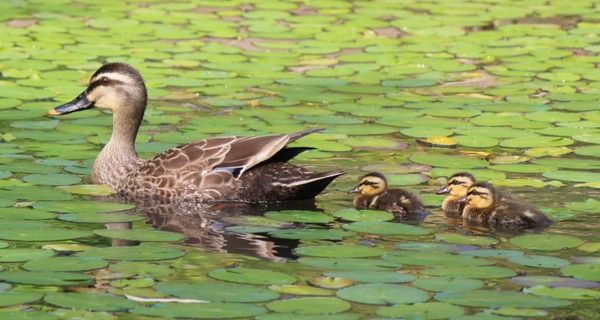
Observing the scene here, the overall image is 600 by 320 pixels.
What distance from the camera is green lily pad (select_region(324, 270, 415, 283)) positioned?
7414 mm

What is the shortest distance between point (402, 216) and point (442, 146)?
1938 millimetres

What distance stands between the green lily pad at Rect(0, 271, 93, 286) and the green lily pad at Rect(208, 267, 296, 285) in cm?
60

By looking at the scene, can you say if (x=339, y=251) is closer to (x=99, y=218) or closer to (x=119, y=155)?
(x=99, y=218)

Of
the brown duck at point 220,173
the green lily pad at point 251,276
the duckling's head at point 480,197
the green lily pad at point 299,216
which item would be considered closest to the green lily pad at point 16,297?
the green lily pad at point 251,276

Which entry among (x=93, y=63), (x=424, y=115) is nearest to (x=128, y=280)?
(x=424, y=115)

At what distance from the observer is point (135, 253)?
7.89 metres

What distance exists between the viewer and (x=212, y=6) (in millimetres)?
16297

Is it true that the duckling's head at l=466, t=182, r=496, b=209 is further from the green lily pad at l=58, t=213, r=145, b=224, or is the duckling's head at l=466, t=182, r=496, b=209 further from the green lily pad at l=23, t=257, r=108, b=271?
the green lily pad at l=23, t=257, r=108, b=271

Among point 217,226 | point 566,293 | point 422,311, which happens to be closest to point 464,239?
point 566,293

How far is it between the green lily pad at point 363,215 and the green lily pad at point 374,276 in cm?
119

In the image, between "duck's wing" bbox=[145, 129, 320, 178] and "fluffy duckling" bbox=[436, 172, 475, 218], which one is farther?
"duck's wing" bbox=[145, 129, 320, 178]

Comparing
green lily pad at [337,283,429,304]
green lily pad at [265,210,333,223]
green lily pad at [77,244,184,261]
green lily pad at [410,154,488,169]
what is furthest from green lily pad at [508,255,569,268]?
green lily pad at [410,154,488,169]

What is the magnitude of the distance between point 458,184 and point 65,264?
2417 mm

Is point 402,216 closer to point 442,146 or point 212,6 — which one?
point 442,146
